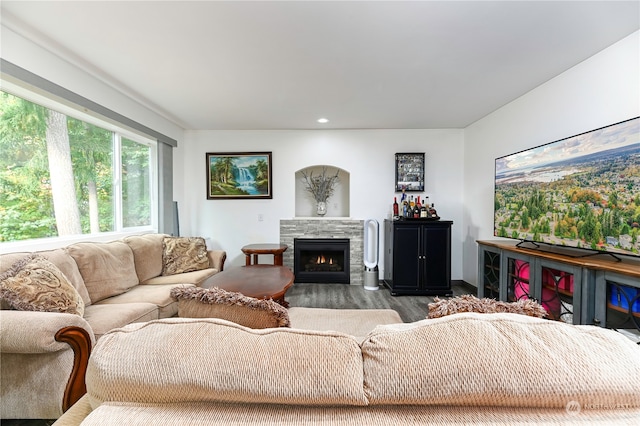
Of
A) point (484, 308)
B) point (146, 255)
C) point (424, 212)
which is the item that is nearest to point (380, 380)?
point (484, 308)

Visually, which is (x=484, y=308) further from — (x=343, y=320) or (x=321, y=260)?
(x=321, y=260)

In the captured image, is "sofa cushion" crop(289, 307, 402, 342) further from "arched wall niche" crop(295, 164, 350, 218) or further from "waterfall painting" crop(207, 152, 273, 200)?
"arched wall niche" crop(295, 164, 350, 218)

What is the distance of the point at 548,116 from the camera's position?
104 inches

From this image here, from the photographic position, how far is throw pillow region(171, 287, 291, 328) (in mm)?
935

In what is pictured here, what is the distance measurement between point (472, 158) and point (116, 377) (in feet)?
14.8

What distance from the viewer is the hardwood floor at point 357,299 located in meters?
3.22

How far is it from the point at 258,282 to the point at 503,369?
7.05ft

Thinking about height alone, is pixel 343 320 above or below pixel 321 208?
below

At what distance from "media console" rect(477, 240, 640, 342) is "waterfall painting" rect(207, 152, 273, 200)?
3237mm

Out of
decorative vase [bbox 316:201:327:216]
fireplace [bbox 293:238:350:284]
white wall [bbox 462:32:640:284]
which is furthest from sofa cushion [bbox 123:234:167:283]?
white wall [bbox 462:32:640:284]

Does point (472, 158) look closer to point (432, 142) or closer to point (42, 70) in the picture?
point (432, 142)

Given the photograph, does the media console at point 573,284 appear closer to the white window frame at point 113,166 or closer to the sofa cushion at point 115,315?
the sofa cushion at point 115,315

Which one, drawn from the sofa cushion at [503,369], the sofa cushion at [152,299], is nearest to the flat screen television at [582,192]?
the sofa cushion at [503,369]

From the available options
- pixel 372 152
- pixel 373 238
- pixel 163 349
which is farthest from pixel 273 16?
pixel 373 238
